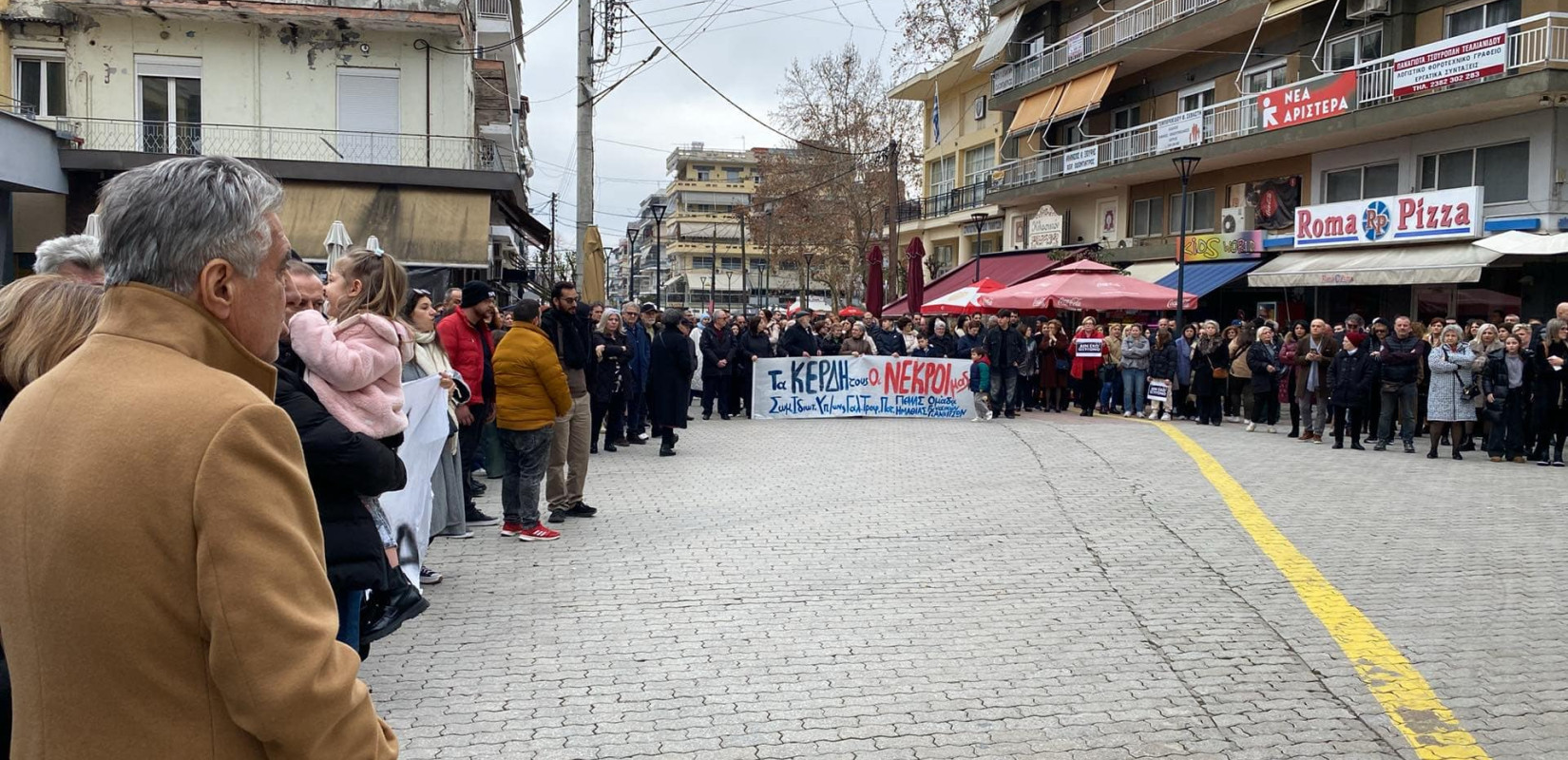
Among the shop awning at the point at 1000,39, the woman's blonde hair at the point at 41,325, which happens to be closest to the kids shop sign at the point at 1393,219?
the shop awning at the point at 1000,39

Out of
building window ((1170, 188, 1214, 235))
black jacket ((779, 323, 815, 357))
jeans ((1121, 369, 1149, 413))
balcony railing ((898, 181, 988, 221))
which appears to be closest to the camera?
black jacket ((779, 323, 815, 357))

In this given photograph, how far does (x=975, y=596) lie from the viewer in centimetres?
679

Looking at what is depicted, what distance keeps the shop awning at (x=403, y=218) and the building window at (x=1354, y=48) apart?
18.7 metres

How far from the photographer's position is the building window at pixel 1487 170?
2136 centimetres

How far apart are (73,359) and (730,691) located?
3736 mm

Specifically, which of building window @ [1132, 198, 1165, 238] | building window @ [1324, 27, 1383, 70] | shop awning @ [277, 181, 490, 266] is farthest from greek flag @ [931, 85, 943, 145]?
shop awning @ [277, 181, 490, 266]

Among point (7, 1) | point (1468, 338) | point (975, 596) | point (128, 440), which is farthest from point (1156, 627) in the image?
point (7, 1)

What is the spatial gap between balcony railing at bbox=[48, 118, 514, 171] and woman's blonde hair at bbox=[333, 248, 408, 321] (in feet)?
65.5

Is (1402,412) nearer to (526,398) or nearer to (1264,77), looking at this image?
(526,398)

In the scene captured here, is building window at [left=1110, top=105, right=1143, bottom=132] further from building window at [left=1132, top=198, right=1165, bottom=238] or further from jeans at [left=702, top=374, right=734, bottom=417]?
jeans at [left=702, top=374, right=734, bottom=417]

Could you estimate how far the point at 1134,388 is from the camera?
2052 centimetres

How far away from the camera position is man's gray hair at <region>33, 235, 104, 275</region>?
4027mm

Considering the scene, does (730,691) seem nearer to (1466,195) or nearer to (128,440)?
(128,440)

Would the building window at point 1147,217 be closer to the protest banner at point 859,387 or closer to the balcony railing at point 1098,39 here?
the balcony railing at point 1098,39
